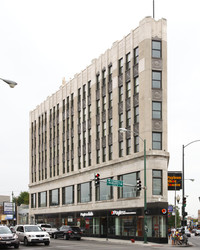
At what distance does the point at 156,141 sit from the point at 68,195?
2534 centimetres

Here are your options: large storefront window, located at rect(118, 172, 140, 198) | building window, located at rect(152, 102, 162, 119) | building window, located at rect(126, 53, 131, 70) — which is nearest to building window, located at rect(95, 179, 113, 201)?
large storefront window, located at rect(118, 172, 140, 198)

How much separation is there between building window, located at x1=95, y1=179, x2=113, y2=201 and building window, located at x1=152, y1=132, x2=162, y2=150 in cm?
1019

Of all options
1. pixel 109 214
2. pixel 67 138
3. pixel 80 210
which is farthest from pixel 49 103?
pixel 109 214

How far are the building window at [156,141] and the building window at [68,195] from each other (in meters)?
23.2

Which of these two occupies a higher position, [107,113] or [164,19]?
[164,19]

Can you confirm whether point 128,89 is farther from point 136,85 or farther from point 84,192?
point 84,192

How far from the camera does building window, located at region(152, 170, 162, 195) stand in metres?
47.7

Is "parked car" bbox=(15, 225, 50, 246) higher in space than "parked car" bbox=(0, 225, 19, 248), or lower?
lower

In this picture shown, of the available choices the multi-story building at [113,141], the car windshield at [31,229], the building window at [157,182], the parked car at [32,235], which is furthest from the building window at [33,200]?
the car windshield at [31,229]

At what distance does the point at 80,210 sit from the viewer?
64.4m

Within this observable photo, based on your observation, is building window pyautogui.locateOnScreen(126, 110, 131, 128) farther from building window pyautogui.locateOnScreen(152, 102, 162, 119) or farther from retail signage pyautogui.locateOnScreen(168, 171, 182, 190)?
retail signage pyautogui.locateOnScreen(168, 171, 182, 190)

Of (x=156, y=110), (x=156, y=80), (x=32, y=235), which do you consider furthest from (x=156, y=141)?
(x=32, y=235)

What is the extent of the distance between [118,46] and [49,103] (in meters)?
27.2

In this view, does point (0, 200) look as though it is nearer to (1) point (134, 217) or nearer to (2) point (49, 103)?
(2) point (49, 103)
